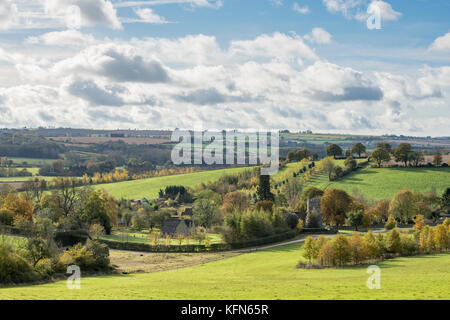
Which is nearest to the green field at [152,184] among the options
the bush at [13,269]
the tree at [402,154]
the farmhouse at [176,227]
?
the farmhouse at [176,227]

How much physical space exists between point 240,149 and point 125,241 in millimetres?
102512

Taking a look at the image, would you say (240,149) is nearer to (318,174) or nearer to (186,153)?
(186,153)

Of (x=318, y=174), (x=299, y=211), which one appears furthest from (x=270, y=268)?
(x=318, y=174)

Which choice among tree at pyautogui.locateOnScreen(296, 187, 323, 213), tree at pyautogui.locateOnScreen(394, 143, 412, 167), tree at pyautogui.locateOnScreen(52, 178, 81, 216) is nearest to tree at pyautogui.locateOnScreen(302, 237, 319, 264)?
tree at pyautogui.locateOnScreen(296, 187, 323, 213)

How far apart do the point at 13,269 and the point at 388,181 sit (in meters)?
96.1

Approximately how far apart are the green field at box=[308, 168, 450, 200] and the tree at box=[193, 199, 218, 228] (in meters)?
36.4

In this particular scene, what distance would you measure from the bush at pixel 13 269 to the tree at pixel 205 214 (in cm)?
5015

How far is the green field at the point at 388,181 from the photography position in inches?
4055

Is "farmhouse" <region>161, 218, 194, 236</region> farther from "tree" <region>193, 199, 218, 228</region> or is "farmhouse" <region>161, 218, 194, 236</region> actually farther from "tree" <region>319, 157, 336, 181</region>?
"tree" <region>319, 157, 336, 181</region>

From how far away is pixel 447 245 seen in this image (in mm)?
49938

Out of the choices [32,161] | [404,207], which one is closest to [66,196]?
[404,207]

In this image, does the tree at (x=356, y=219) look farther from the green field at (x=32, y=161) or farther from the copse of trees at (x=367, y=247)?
the green field at (x=32, y=161)

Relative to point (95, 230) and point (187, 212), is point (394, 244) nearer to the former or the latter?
point (95, 230)

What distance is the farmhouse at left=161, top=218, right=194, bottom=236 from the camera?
79.2 meters
